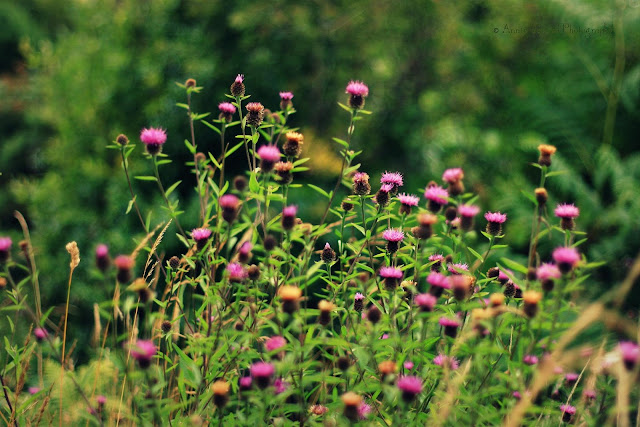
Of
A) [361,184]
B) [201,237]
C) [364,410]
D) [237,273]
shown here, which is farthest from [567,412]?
[201,237]

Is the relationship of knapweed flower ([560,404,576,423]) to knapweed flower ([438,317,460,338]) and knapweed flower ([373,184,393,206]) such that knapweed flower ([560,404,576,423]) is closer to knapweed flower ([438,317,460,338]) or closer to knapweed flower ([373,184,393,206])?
knapweed flower ([438,317,460,338])

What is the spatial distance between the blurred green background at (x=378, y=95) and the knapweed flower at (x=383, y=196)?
2294mm

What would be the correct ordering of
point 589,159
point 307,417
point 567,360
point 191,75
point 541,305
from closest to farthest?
1. point 567,360
2. point 541,305
3. point 307,417
4. point 191,75
5. point 589,159

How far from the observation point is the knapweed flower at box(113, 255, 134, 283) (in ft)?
3.20

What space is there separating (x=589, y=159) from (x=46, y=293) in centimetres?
403

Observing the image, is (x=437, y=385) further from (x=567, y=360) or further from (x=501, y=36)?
(x=501, y=36)

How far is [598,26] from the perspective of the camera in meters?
4.19

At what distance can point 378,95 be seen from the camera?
4.52 m

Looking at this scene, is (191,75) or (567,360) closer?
(567,360)

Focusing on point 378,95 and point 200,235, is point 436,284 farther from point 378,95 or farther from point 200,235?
point 378,95

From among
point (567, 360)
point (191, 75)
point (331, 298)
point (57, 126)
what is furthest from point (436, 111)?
point (567, 360)

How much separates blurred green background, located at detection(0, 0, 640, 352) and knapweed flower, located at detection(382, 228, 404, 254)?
2.30 m

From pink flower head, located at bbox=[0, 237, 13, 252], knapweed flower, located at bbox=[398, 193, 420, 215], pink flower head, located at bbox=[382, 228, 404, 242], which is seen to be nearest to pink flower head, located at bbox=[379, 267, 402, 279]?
pink flower head, located at bbox=[382, 228, 404, 242]

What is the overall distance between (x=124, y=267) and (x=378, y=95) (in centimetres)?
378
